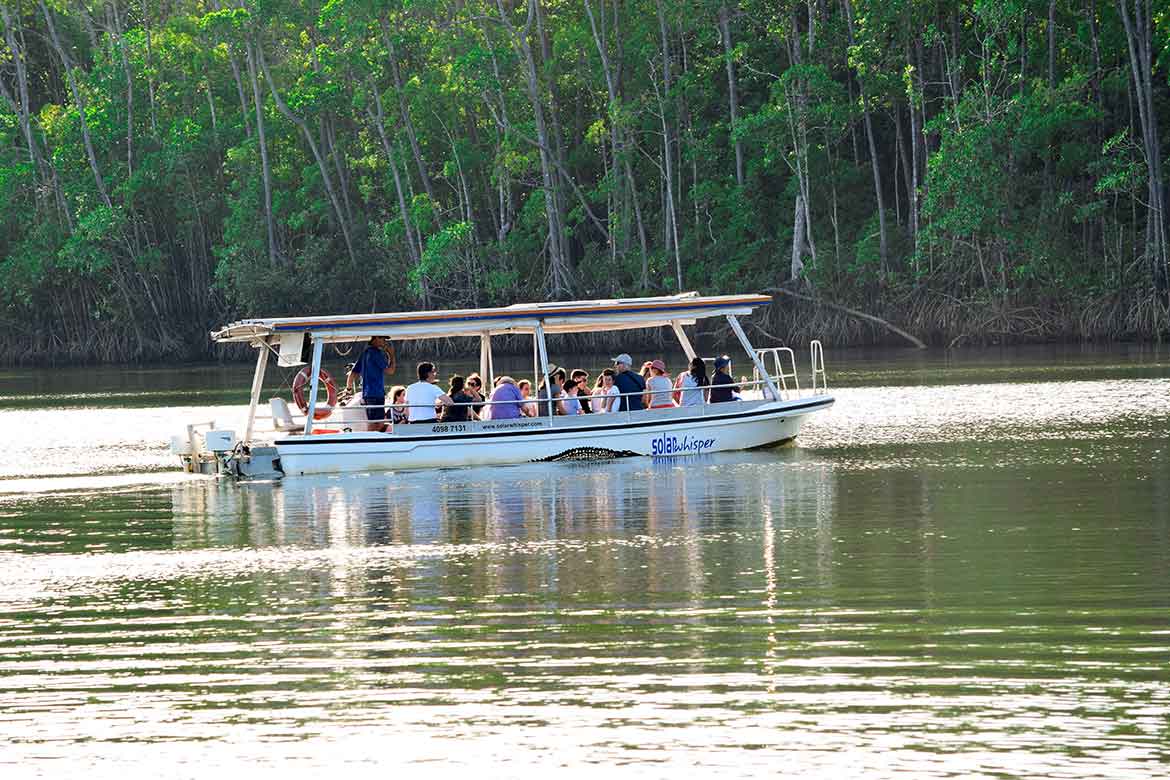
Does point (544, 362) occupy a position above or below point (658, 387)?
above

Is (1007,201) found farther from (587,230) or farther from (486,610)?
(486,610)

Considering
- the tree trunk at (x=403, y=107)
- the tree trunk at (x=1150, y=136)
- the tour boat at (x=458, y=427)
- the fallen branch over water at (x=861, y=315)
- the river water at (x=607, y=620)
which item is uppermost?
the tree trunk at (x=403, y=107)

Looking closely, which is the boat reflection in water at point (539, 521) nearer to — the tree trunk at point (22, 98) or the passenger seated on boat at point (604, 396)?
the passenger seated on boat at point (604, 396)

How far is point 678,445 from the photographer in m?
22.4

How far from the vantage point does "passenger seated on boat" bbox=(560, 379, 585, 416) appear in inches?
886

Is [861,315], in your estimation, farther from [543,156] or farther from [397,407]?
[397,407]

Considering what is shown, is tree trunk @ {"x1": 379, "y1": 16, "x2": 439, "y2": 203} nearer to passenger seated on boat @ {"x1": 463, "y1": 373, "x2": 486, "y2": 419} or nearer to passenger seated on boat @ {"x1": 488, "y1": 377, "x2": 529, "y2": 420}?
passenger seated on boat @ {"x1": 463, "y1": 373, "x2": 486, "y2": 419}

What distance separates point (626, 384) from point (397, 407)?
9.64ft

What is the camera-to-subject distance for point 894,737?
27.5ft

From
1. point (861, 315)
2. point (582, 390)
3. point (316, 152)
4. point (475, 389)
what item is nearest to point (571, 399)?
point (582, 390)

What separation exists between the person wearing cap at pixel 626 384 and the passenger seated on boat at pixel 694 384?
55 centimetres

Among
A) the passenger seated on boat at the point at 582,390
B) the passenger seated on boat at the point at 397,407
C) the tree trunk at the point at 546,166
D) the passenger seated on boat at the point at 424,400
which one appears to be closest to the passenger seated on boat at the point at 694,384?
the passenger seated on boat at the point at 582,390

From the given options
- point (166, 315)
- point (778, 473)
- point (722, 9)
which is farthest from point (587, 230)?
point (778, 473)

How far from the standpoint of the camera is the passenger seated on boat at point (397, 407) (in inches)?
871
